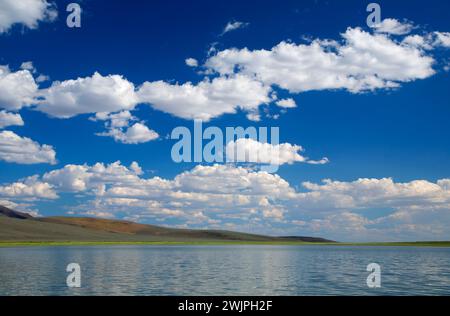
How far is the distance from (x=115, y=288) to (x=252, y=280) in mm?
13894

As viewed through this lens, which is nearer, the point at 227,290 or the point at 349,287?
the point at 227,290

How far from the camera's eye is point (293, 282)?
48.8m

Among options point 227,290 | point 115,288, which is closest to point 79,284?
point 115,288

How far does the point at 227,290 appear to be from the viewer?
4156cm
